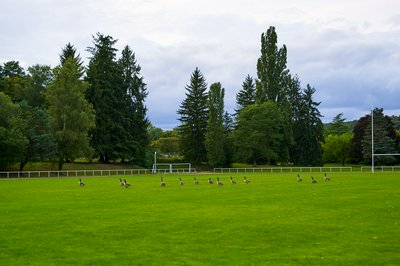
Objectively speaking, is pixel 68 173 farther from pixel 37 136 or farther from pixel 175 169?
pixel 175 169

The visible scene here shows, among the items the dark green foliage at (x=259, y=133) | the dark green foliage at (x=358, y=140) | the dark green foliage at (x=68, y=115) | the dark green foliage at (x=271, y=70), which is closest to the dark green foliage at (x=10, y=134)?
the dark green foliage at (x=68, y=115)

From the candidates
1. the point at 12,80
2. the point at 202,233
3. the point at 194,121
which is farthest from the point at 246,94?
the point at 202,233

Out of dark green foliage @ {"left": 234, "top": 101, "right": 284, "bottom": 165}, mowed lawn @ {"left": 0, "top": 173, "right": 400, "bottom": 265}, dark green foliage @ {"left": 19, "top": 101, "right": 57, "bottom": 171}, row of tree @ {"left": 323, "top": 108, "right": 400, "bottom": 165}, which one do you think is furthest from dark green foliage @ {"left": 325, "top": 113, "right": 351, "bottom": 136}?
mowed lawn @ {"left": 0, "top": 173, "right": 400, "bottom": 265}

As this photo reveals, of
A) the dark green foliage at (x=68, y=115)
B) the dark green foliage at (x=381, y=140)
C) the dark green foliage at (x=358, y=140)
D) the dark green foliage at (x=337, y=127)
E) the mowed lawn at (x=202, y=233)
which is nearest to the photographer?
the mowed lawn at (x=202, y=233)

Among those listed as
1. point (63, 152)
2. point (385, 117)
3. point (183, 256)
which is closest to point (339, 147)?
point (385, 117)

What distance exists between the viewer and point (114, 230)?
49.2 ft

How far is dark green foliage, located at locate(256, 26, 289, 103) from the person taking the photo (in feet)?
270

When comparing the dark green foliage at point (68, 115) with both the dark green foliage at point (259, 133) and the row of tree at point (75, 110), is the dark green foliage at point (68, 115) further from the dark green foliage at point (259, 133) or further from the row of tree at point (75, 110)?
the dark green foliage at point (259, 133)

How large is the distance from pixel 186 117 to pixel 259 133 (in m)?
17.5

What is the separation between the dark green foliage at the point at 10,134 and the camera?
5659 centimetres

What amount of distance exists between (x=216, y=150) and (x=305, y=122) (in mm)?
18988

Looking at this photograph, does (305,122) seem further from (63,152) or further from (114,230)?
(114,230)

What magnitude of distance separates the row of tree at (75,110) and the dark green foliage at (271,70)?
21404mm

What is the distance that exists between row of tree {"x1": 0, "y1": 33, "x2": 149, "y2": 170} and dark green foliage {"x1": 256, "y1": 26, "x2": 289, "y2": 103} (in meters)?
21.4
